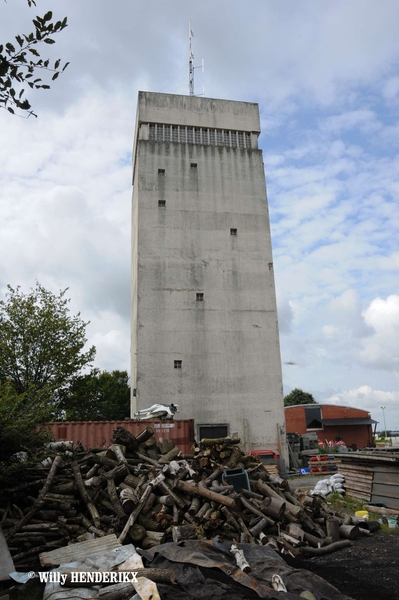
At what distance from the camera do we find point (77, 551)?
7.65 metres

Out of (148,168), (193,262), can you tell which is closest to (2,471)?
(193,262)

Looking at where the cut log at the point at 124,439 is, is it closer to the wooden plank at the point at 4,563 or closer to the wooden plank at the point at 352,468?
the wooden plank at the point at 4,563

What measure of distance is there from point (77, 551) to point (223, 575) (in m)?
2.72

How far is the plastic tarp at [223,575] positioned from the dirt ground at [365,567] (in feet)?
2.03

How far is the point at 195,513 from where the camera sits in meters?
9.37

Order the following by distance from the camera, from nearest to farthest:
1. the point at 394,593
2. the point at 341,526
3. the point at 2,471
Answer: the point at 394,593 < the point at 2,471 < the point at 341,526

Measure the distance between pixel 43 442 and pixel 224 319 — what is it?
18.5 m

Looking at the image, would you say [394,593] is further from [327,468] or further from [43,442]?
[327,468]

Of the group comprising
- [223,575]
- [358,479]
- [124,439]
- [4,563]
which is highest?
[124,439]

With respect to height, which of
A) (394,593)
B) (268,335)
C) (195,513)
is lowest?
(394,593)

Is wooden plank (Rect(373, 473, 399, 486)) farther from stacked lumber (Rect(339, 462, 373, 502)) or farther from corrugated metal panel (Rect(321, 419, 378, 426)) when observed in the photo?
corrugated metal panel (Rect(321, 419, 378, 426))

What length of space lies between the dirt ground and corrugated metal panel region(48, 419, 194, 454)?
438 inches

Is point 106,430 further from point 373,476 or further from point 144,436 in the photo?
point 373,476

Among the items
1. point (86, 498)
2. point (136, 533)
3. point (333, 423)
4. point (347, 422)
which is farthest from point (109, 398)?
point (136, 533)
